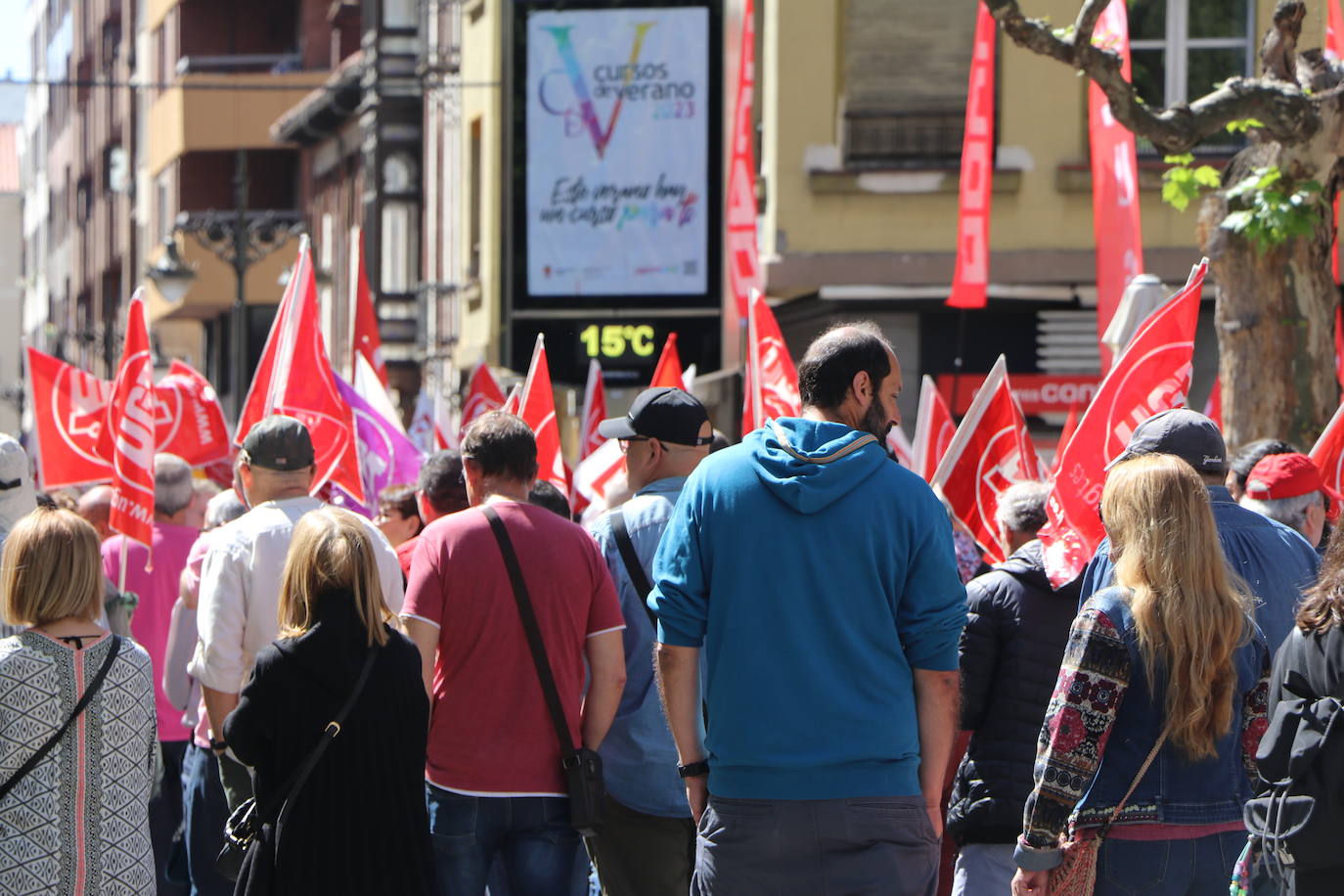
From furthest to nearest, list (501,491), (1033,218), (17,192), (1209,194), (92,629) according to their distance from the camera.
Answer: (17,192) → (1033,218) → (1209,194) → (501,491) → (92,629)

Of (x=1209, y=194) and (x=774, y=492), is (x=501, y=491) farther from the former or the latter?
(x=1209, y=194)

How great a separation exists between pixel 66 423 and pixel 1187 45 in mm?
9974

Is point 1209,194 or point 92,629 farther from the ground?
point 1209,194

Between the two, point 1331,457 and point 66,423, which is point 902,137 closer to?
point 66,423

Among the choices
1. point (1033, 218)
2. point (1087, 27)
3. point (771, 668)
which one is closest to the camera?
point (771, 668)

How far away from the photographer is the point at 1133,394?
25.1ft

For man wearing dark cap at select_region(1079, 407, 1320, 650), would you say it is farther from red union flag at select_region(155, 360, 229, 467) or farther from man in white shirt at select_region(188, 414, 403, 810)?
red union flag at select_region(155, 360, 229, 467)

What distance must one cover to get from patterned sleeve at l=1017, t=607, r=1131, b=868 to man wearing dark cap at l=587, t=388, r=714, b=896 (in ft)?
6.00

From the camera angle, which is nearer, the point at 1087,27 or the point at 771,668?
the point at 771,668

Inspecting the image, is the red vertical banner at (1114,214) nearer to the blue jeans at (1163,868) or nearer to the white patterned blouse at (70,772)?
the blue jeans at (1163,868)

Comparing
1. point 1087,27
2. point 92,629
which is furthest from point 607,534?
point 1087,27

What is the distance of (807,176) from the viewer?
18391 millimetres

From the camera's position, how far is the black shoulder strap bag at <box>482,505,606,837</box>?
6.19m

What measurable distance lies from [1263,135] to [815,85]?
26.0 ft
